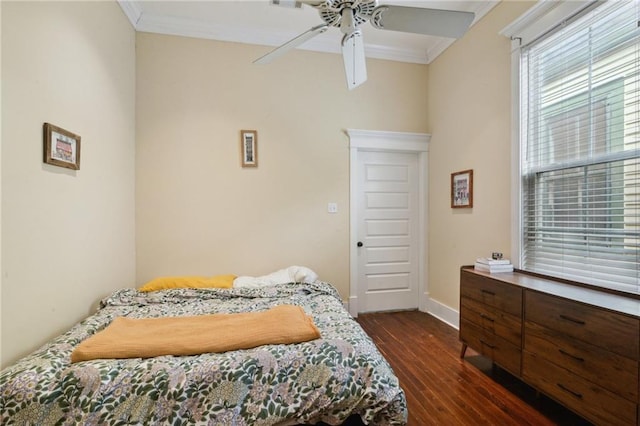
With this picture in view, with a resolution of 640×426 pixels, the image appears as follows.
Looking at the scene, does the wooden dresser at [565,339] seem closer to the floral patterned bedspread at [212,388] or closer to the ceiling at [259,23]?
the floral patterned bedspread at [212,388]

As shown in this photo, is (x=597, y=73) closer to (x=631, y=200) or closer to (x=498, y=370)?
(x=631, y=200)

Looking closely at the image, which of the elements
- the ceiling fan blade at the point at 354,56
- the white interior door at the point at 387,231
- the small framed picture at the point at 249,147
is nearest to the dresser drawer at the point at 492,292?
the white interior door at the point at 387,231

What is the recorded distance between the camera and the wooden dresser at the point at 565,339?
4.41 feet

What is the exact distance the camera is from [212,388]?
134cm

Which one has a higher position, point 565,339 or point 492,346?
point 565,339

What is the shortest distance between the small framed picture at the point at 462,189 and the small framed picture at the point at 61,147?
326 centimetres

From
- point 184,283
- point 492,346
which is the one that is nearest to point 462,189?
point 492,346

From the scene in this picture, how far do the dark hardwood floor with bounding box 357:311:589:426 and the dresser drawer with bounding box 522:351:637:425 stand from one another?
0.20 m

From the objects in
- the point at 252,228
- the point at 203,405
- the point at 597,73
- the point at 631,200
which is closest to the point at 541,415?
the point at 631,200

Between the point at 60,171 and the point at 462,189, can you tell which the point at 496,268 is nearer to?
the point at 462,189

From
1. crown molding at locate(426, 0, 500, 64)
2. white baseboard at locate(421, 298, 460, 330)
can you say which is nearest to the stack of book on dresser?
white baseboard at locate(421, 298, 460, 330)

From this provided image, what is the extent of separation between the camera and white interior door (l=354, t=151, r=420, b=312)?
3502 mm

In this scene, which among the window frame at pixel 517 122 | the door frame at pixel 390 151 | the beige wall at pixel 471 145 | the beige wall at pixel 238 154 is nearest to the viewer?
the window frame at pixel 517 122

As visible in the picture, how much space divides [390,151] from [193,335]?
9.31 ft
